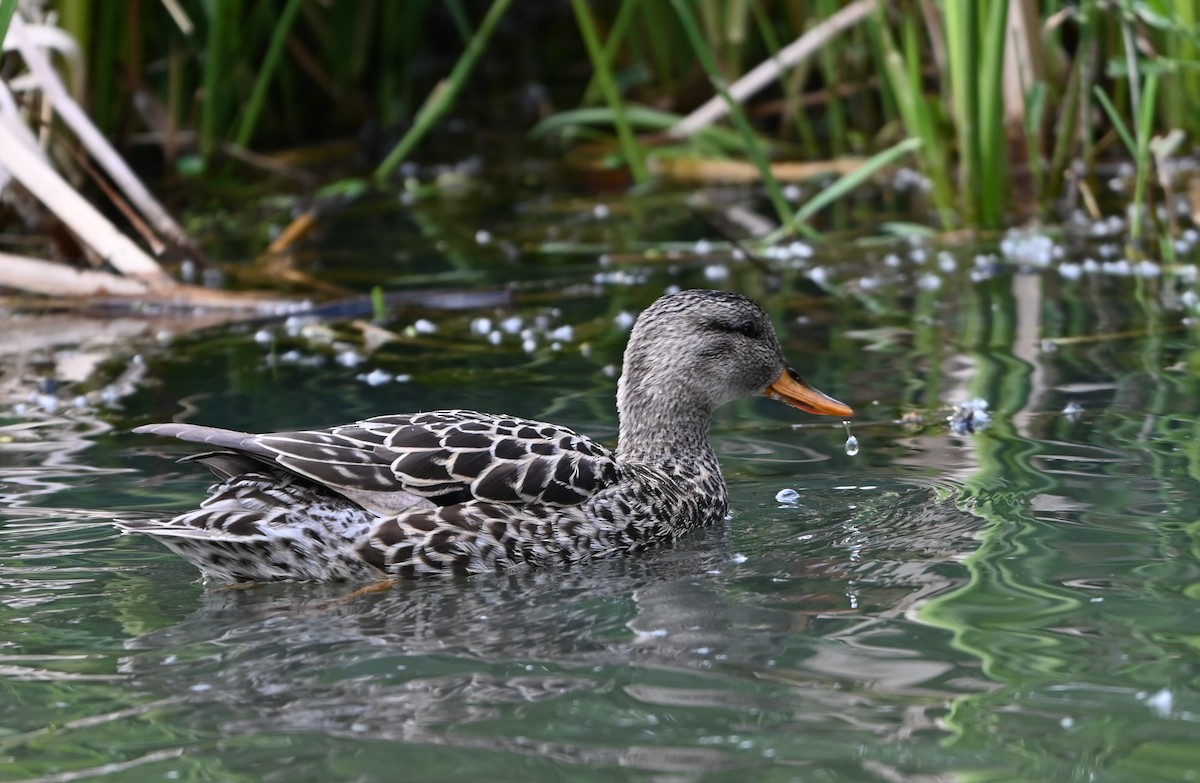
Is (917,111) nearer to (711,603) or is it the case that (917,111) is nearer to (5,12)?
(5,12)

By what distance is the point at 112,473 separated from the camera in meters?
6.69

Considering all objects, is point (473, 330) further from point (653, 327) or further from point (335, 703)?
point (335, 703)

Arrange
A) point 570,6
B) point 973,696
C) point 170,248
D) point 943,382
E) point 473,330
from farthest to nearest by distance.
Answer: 1. point 570,6
2. point 170,248
3. point 473,330
4. point 943,382
5. point 973,696

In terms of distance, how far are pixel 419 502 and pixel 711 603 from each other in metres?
1.10

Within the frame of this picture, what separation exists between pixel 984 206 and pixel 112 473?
577cm

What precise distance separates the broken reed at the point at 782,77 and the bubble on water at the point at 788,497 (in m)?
3.29

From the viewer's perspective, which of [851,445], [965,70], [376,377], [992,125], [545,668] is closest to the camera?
[545,668]

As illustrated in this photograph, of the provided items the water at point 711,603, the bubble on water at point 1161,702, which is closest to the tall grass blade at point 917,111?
the water at point 711,603

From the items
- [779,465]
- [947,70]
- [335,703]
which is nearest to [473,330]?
[779,465]

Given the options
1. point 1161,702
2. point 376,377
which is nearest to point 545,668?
point 1161,702

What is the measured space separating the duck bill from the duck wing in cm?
117

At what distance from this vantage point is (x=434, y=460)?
18.7 feet

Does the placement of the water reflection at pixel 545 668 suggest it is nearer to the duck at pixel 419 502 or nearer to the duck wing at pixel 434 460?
the duck at pixel 419 502

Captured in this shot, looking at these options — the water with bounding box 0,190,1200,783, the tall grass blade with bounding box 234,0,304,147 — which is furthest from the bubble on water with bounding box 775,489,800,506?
the tall grass blade with bounding box 234,0,304,147
